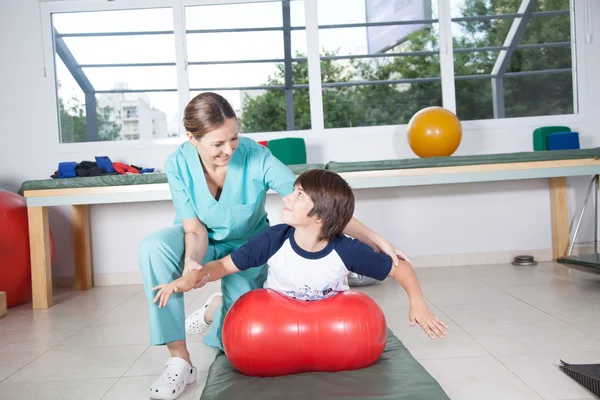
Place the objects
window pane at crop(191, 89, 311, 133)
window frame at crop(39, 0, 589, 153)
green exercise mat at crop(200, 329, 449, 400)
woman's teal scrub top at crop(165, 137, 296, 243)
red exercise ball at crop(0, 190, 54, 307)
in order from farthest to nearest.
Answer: window pane at crop(191, 89, 311, 133) → window frame at crop(39, 0, 589, 153) → red exercise ball at crop(0, 190, 54, 307) → woman's teal scrub top at crop(165, 137, 296, 243) → green exercise mat at crop(200, 329, 449, 400)

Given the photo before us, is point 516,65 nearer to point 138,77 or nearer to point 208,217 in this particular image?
point 138,77

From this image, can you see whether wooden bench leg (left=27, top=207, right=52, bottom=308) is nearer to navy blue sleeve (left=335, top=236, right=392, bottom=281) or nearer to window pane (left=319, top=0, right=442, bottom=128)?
window pane (left=319, top=0, right=442, bottom=128)

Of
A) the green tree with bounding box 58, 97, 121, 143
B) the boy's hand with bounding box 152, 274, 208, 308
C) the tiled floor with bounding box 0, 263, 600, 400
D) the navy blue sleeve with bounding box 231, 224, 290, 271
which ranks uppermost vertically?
the green tree with bounding box 58, 97, 121, 143

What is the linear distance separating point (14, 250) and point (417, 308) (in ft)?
8.77

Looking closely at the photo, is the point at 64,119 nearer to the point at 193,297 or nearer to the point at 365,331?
the point at 193,297

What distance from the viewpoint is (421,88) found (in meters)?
4.41

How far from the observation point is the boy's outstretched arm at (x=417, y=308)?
174 centimetres

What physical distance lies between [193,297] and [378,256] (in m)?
2.06

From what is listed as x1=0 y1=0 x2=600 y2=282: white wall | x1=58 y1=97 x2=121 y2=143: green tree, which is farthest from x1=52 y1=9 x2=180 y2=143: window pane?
x1=0 y1=0 x2=600 y2=282: white wall

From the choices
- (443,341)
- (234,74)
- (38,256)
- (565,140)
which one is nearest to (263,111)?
(234,74)

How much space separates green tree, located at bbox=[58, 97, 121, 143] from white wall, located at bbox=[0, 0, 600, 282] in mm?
90

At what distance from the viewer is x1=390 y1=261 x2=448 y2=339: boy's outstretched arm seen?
68.6 inches

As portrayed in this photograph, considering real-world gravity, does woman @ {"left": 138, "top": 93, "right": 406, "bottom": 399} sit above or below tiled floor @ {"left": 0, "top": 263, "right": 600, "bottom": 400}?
above

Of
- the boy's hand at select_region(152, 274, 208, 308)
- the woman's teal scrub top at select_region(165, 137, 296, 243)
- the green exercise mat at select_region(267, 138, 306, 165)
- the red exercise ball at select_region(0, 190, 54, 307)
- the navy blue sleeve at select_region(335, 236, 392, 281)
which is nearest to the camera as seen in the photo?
the boy's hand at select_region(152, 274, 208, 308)
